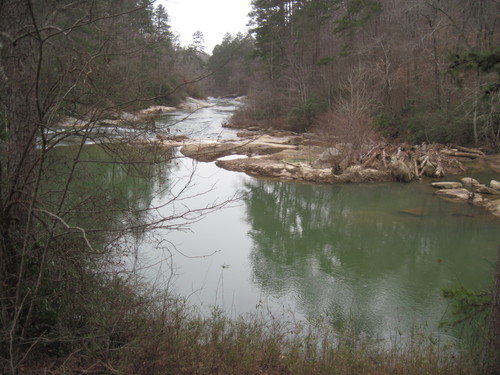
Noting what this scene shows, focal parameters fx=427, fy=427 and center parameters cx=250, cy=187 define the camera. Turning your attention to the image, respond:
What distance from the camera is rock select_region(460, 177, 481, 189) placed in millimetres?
16875

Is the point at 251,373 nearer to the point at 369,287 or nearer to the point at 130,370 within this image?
the point at 130,370

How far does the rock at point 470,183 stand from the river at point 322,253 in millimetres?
1688

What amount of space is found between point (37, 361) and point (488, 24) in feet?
80.5

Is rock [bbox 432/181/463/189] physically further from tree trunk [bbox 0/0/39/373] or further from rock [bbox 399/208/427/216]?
tree trunk [bbox 0/0/39/373]

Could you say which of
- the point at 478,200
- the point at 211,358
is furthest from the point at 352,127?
the point at 211,358

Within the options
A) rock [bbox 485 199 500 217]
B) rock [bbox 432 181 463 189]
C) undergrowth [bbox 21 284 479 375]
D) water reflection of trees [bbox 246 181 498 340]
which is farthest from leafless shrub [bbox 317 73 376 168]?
undergrowth [bbox 21 284 479 375]

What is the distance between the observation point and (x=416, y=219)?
13688 mm

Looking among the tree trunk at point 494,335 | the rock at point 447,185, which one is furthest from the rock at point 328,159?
the tree trunk at point 494,335

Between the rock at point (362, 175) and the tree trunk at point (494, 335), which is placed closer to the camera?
the tree trunk at point (494, 335)

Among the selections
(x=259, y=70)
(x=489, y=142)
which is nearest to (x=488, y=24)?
(x=489, y=142)

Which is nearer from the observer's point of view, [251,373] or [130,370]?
[130,370]

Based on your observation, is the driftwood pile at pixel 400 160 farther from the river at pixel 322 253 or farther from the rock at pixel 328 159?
the river at pixel 322 253

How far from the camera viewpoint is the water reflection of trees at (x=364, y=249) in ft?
26.1

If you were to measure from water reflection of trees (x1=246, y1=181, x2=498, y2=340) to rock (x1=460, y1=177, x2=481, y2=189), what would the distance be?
192cm
